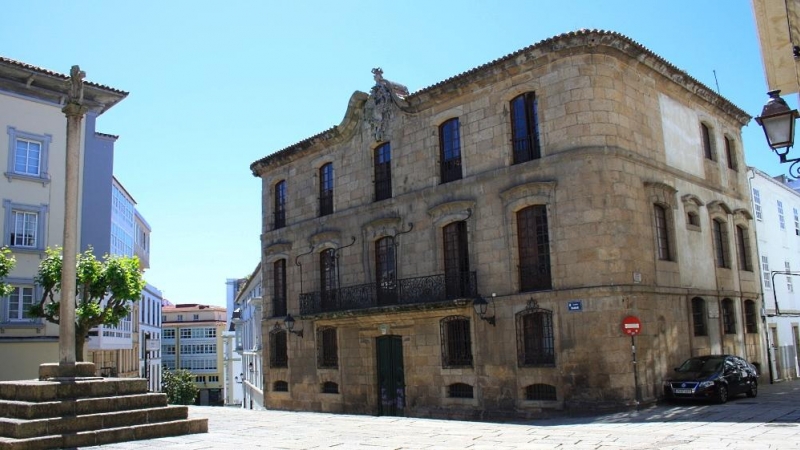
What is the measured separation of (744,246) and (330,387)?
1545 cm

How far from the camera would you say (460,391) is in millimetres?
20734

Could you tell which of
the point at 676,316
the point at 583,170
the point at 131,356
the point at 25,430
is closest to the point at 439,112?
the point at 583,170

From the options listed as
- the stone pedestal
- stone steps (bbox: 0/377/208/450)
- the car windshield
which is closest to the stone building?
the car windshield

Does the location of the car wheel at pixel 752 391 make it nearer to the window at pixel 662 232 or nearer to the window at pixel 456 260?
the window at pixel 662 232

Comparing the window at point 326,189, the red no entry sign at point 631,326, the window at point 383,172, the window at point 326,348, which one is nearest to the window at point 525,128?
the red no entry sign at point 631,326

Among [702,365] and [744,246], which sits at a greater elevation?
[744,246]

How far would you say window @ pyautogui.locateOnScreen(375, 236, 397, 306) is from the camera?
2273cm

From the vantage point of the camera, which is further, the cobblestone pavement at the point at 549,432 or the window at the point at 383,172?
the window at the point at 383,172

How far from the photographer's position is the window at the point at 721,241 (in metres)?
22.9

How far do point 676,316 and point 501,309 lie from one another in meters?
4.80

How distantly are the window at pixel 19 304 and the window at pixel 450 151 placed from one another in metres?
15.3

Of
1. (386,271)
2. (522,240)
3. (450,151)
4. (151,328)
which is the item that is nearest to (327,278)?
(386,271)

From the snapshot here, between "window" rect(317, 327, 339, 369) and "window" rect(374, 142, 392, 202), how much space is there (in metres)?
5.14

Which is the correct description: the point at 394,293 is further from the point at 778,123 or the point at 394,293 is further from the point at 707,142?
the point at 778,123
